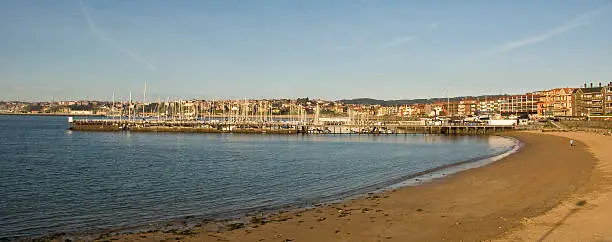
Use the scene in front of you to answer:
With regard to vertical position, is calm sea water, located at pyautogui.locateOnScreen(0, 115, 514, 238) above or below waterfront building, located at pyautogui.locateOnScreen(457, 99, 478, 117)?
below

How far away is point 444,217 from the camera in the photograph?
13398 millimetres

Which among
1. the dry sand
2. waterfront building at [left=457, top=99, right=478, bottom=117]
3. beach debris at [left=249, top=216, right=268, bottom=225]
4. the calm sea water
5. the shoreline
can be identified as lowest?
the calm sea water

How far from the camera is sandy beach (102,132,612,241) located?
11.2 meters

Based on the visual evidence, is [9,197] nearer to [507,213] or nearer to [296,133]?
[507,213]

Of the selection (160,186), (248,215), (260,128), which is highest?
(260,128)

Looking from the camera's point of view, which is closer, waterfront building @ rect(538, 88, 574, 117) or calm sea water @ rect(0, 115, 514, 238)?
calm sea water @ rect(0, 115, 514, 238)

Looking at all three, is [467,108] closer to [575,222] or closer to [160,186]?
[160,186]

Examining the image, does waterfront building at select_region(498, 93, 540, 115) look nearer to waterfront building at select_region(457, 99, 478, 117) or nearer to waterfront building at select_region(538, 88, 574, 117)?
waterfront building at select_region(538, 88, 574, 117)

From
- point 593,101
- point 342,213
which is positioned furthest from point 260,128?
point 342,213

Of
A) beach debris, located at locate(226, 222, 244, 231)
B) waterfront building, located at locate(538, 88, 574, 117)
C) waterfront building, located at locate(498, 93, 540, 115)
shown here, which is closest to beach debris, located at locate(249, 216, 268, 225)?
beach debris, located at locate(226, 222, 244, 231)

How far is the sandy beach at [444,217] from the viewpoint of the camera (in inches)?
443

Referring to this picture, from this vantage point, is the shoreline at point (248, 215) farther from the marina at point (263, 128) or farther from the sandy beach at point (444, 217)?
the marina at point (263, 128)

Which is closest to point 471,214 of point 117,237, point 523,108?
point 117,237

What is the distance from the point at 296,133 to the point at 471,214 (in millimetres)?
70313
